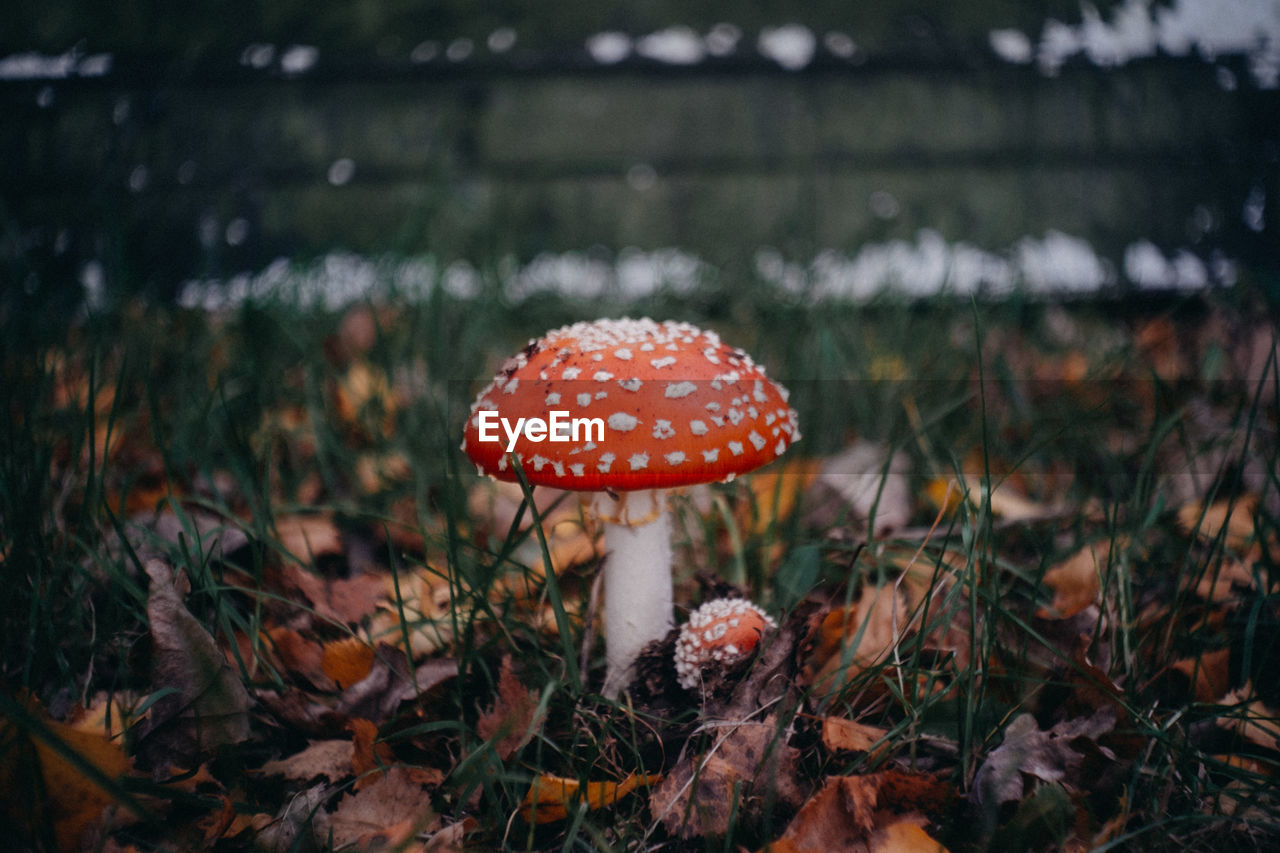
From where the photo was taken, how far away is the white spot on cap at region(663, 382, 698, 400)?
112 cm

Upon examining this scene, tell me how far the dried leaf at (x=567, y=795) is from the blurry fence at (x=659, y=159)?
3058 millimetres

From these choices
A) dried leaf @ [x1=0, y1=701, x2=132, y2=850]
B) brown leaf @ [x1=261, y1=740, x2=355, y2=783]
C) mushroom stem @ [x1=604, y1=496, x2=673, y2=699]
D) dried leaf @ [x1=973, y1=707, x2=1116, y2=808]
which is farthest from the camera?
mushroom stem @ [x1=604, y1=496, x2=673, y2=699]

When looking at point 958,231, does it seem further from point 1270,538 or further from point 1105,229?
point 1270,538

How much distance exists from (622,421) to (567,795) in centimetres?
56

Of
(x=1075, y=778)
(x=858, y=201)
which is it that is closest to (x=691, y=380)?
(x=1075, y=778)

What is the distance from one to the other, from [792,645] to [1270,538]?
1403mm

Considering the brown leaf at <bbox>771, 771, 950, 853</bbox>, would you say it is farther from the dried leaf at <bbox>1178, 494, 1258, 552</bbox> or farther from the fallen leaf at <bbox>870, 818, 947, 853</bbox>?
the dried leaf at <bbox>1178, 494, 1258, 552</bbox>

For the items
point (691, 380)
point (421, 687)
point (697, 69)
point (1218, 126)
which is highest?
point (697, 69)

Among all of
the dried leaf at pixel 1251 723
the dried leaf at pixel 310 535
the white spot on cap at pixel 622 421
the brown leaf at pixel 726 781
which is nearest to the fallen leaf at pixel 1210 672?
the dried leaf at pixel 1251 723

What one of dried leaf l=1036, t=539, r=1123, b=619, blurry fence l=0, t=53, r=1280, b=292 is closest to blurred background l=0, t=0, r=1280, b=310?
blurry fence l=0, t=53, r=1280, b=292

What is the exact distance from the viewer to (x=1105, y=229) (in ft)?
12.7

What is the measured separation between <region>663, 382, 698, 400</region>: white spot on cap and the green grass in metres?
0.36

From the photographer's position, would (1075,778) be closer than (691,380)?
Yes

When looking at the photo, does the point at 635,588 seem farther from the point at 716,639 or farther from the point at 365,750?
the point at 365,750
